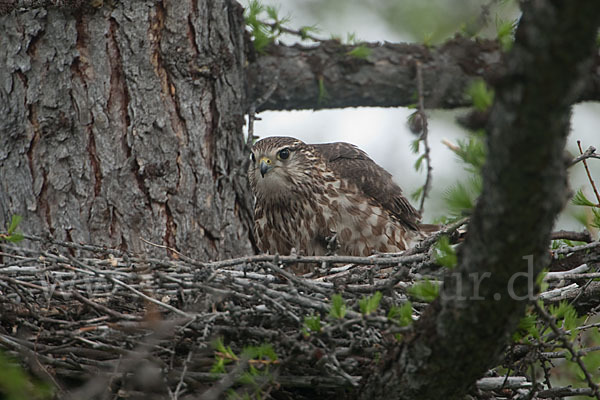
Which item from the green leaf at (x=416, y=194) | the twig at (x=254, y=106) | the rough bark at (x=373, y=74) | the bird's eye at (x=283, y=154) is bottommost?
the green leaf at (x=416, y=194)

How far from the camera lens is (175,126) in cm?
454

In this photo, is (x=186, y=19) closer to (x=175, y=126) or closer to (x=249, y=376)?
(x=175, y=126)

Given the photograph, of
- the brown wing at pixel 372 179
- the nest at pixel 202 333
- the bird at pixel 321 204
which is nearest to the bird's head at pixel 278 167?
the bird at pixel 321 204

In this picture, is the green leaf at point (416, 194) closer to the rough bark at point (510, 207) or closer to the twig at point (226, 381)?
the rough bark at point (510, 207)

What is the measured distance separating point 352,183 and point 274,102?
0.83m

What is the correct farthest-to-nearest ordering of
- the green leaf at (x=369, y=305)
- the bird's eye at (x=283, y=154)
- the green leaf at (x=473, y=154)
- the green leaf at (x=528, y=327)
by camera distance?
the bird's eye at (x=283, y=154) < the green leaf at (x=528, y=327) < the green leaf at (x=369, y=305) < the green leaf at (x=473, y=154)

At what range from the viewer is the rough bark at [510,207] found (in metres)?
1.83

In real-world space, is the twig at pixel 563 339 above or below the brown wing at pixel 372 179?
below

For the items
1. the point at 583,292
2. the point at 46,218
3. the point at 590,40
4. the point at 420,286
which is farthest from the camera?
the point at 46,218

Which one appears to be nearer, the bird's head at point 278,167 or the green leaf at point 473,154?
the green leaf at point 473,154

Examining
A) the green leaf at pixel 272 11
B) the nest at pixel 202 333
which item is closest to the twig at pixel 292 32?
the green leaf at pixel 272 11

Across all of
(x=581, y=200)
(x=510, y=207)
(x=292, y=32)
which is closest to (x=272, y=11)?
(x=292, y=32)

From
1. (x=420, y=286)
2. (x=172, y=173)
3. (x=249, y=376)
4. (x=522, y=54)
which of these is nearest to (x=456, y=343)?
(x=420, y=286)

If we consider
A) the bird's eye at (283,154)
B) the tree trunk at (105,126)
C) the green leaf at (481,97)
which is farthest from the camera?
the bird's eye at (283,154)
